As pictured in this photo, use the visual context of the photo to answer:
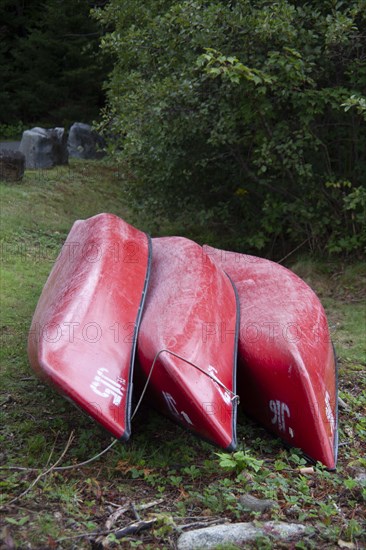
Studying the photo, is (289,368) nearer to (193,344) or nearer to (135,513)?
(193,344)

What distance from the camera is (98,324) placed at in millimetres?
3492

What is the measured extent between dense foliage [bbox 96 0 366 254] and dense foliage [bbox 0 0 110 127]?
922cm

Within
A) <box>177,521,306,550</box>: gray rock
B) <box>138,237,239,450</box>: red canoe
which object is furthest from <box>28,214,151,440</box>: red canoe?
<box>177,521,306,550</box>: gray rock

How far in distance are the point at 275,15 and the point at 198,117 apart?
1.33m

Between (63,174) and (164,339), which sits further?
(63,174)

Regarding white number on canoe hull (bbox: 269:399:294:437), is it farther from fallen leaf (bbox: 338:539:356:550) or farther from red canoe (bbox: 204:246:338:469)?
fallen leaf (bbox: 338:539:356:550)

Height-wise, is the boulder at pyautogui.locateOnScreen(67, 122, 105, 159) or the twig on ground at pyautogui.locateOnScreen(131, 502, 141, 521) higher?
the twig on ground at pyautogui.locateOnScreen(131, 502, 141, 521)

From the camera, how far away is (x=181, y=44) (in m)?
7.05

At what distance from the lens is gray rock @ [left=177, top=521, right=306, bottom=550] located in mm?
→ 2449

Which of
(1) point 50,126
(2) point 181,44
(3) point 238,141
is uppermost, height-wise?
(2) point 181,44

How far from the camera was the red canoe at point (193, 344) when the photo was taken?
3119 mm

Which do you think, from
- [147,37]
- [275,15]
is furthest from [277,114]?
[147,37]

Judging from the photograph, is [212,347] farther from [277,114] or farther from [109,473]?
[277,114]

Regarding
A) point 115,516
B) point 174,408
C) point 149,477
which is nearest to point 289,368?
point 174,408
